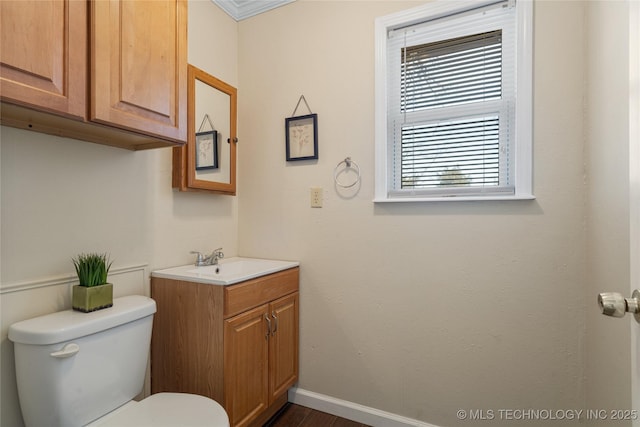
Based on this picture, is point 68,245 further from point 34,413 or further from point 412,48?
point 412,48

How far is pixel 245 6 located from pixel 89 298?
1999mm

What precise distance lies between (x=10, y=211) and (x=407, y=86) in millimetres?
1854

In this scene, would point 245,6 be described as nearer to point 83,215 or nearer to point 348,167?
point 348,167

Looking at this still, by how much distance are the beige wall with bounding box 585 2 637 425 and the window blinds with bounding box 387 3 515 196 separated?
0.32 metres

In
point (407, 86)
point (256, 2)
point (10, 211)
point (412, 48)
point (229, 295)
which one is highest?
point (256, 2)

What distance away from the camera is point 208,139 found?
1864mm

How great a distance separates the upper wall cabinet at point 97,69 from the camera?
854mm

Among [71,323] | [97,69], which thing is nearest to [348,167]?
[97,69]

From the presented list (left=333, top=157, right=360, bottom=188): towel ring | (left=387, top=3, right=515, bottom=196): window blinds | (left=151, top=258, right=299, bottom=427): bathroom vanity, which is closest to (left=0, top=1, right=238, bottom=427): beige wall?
(left=151, top=258, right=299, bottom=427): bathroom vanity

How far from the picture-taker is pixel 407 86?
1.75m

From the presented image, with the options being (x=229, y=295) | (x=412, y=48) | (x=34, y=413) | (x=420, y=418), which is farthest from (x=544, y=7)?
(x=34, y=413)

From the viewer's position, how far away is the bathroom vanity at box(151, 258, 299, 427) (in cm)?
138

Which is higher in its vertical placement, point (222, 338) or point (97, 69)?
point (97, 69)

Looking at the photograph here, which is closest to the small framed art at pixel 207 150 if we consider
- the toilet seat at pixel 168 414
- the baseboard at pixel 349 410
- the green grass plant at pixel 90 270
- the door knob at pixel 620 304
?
the green grass plant at pixel 90 270
